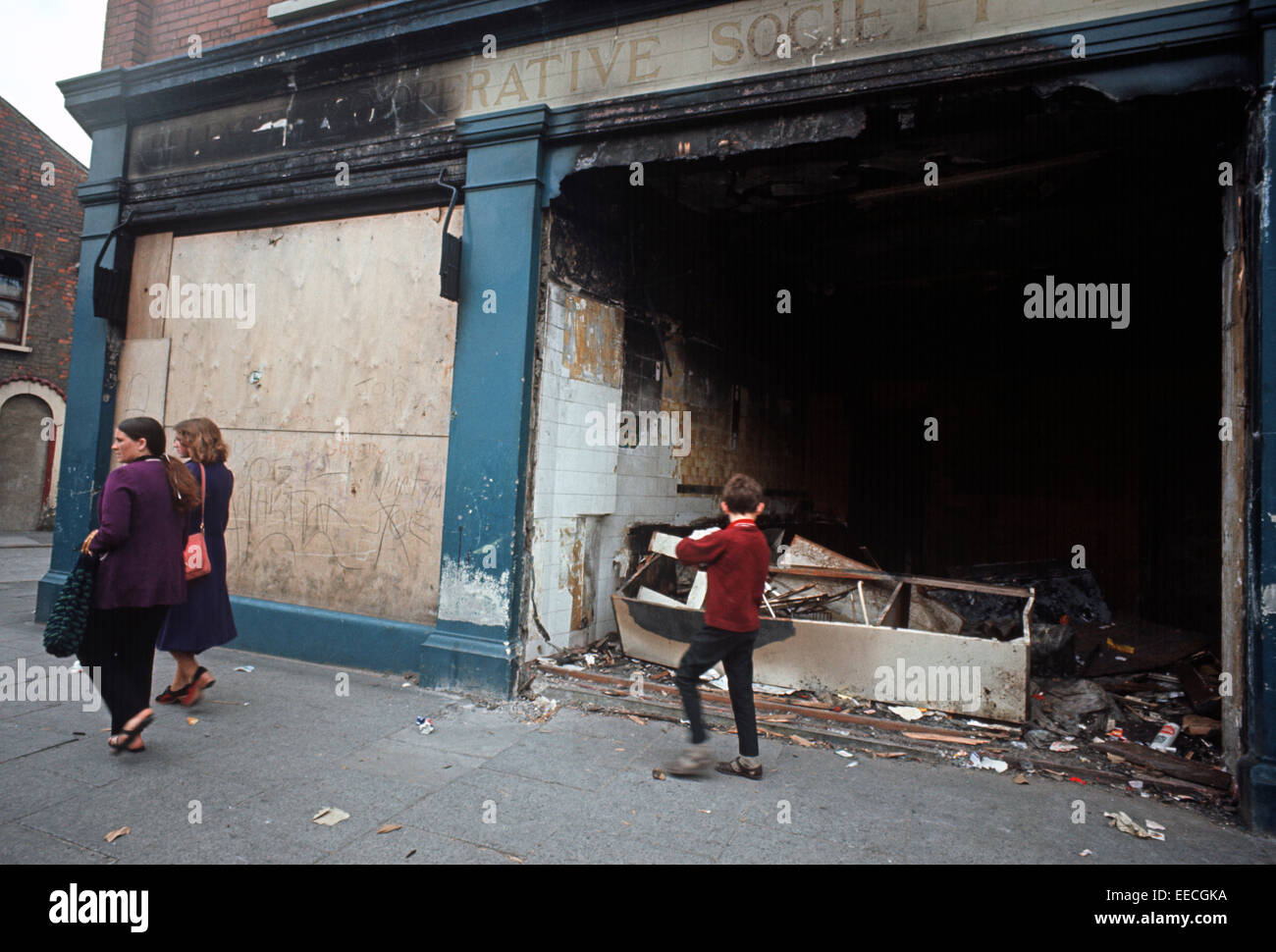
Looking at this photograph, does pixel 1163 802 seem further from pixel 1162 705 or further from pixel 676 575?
pixel 676 575

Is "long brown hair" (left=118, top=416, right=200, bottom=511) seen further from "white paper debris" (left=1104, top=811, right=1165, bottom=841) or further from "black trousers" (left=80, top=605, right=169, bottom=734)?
"white paper debris" (left=1104, top=811, right=1165, bottom=841)

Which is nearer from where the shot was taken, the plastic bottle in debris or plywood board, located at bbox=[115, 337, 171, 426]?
the plastic bottle in debris

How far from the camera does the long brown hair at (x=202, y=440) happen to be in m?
4.66

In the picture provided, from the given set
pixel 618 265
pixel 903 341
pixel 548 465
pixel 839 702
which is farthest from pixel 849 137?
pixel 903 341

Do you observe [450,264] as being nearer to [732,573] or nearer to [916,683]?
[732,573]

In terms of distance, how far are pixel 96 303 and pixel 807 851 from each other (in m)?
7.91

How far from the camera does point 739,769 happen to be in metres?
4.07

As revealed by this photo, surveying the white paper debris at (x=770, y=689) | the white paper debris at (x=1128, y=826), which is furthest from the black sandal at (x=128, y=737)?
the white paper debris at (x=1128, y=826)

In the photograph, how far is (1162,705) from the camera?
17.2 ft

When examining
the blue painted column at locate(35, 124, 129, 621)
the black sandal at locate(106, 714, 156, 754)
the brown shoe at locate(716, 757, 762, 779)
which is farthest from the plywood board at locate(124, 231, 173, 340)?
the brown shoe at locate(716, 757, 762, 779)

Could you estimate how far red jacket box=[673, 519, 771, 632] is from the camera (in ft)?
13.1

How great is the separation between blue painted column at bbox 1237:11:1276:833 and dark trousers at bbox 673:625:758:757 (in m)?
2.44
